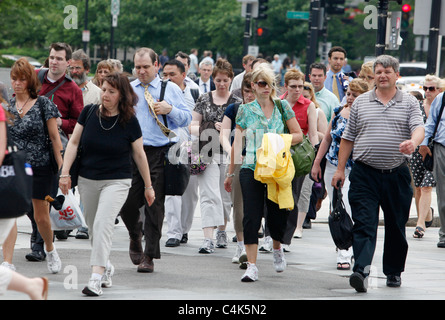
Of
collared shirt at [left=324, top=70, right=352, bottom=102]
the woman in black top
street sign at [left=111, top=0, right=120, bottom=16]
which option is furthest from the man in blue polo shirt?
street sign at [left=111, top=0, right=120, bottom=16]

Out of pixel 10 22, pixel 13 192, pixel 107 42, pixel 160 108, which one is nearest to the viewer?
pixel 13 192

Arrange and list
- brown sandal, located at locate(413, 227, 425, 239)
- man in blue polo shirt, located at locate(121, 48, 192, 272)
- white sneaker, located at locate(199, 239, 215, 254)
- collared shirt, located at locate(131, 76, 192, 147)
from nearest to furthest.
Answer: man in blue polo shirt, located at locate(121, 48, 192, 272) < collared shirt, located at locate(131, 76, 192, 147) < white sneaker, located at locate(199, 239, 215, 254) < brown sandal, located at locate(413, 227, 425, 239)

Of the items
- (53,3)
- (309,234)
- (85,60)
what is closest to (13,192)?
(85,60)

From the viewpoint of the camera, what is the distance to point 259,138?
335 inches

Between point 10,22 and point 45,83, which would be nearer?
point 45,83

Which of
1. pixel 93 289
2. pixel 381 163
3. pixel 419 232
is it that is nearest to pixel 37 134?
pixel 93 289

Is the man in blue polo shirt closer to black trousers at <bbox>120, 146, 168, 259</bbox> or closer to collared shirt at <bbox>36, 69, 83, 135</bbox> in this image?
A: black trousers at <bbox>120, 146, 168, 259</bbox>

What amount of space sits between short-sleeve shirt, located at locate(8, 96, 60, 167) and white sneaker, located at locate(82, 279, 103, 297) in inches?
70.2

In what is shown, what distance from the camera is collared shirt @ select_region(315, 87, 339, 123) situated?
487 inches

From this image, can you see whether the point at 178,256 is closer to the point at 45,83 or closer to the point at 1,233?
the point at 45,83

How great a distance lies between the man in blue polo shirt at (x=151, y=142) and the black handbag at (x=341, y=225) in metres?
1.62
